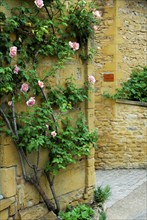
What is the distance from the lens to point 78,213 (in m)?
3.89

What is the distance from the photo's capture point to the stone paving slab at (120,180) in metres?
5.84

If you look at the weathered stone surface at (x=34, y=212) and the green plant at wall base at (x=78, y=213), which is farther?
the green plant at wall base at (x=78, y=213)

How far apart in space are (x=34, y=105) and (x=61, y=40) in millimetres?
867

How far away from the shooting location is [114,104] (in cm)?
771

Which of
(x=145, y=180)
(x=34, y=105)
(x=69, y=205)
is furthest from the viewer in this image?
(x=145, y=180)

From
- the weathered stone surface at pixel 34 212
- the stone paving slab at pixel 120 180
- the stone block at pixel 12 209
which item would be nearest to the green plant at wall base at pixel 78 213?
the weathered stone surface at pixel 34 212

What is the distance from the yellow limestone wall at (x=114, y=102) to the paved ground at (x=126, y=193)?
1.26 feet

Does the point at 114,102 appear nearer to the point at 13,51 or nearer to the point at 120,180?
the point at 120,180

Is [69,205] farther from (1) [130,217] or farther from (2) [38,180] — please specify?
(1) [130,217]

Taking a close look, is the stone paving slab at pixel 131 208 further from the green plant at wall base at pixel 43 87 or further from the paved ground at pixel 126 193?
the green plant at wall base at pixel 43 87

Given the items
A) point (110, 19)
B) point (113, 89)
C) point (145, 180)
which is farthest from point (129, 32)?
point (145, 180)

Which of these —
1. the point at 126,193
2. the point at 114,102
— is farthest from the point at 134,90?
the point at 126,193

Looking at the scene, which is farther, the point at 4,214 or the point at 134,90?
the point at 134,90

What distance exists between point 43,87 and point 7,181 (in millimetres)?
1146
